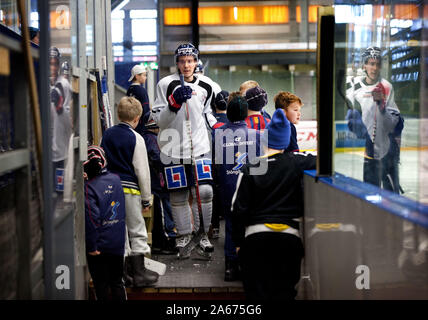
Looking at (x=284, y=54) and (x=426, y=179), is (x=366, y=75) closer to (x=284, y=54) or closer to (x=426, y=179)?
(x=426, y=179)

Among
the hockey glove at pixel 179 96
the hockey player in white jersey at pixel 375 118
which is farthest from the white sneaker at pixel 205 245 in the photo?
the hockey player in white jersey at pixel 375 118

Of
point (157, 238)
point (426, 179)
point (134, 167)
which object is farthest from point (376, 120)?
point (157, 238)

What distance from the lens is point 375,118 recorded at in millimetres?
3473

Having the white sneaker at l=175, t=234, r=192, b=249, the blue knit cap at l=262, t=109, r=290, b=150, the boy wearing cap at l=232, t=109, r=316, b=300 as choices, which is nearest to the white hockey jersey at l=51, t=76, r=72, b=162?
the boy wearing cap at l=232, t=109, r=316, b=300

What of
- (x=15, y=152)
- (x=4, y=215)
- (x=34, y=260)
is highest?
(x=15, y=152)

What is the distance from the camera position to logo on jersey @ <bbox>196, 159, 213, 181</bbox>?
535 centimetres

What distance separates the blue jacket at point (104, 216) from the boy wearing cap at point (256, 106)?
152cm

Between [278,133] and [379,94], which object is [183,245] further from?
Answer: [379,94]

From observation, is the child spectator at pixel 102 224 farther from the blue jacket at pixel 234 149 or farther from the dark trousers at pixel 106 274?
the blue jacket at pixel 234 149

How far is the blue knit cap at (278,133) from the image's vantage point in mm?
3754

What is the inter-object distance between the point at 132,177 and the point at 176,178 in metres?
0.75
